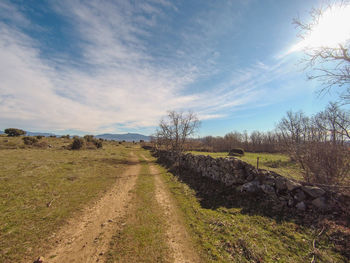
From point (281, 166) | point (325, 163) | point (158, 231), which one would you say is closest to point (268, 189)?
point (325, 163)

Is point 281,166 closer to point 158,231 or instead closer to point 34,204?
point 158,231

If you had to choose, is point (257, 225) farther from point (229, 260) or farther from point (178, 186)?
point (178, 186)

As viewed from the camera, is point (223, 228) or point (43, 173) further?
point (43, 173)

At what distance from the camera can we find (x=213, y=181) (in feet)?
39.7

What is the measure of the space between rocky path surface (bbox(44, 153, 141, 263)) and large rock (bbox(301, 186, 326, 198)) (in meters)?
9.07

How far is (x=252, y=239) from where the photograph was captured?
532 centimetres

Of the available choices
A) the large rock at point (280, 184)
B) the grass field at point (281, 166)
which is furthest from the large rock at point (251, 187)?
the grass field at point (281, 166)

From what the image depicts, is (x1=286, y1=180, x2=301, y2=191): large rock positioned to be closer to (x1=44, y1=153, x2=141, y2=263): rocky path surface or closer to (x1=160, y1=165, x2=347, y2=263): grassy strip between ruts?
(x1=160, y1=165, x2=347, y2=263): grassy strip between ruts

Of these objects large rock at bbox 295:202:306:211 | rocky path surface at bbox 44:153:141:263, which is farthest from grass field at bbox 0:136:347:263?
large rock at bbox 295:202:306:211

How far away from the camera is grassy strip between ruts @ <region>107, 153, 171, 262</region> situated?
4605mm

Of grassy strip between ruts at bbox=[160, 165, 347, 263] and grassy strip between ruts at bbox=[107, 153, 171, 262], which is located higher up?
grassy strip between ruts at bbox=[160, 165, 347, 263]

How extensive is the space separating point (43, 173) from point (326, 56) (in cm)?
2228

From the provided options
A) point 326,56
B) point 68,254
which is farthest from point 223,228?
point 326,56

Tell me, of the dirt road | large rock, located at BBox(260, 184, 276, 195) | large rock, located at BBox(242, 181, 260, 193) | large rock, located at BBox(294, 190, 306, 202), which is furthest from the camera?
large rock, located at BBox(242, 181, 260, 193)
